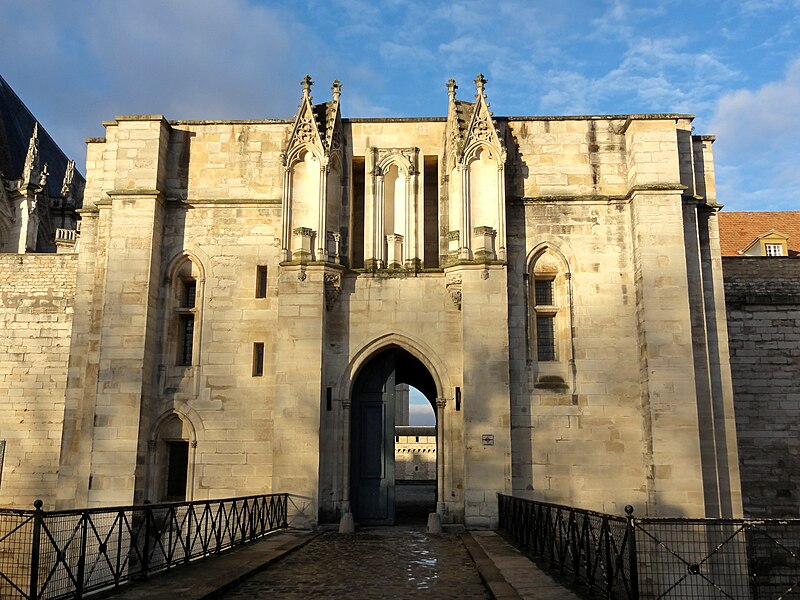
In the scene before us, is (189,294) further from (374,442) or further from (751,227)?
(751,227)

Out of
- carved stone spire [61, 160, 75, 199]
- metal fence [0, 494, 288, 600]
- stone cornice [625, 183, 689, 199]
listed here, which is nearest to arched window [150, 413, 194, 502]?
metal fence [0, 494, 288, 600]

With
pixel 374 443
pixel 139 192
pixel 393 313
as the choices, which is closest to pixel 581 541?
pixel 374 443

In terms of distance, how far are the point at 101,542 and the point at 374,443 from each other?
8.92 meters

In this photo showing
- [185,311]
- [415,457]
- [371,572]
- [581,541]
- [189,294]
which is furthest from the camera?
[415,457]

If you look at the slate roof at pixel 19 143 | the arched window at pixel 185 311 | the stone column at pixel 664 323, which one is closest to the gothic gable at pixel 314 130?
the arched window at pixel 185 311

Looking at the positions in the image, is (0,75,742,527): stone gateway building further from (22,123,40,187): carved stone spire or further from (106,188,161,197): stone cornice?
(22,123,40,187): carved stone spire

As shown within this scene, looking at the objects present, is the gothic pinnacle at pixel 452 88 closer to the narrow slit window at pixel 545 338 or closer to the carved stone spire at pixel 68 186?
the narrow slit window at pixel 545 338

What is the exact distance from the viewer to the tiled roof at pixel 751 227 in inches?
1093

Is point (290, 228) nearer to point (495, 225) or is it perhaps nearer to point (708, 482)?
point (495, 225)

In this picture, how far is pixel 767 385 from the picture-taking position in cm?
1891

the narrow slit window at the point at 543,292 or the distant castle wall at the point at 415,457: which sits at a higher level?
the narrow slit window at the point at 543,292

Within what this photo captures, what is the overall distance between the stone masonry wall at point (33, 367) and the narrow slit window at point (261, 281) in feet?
20.7

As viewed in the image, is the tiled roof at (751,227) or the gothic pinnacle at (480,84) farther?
the tiled roof at (751,227)

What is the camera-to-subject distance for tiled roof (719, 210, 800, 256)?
27.8 m
